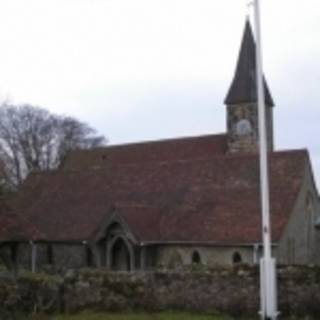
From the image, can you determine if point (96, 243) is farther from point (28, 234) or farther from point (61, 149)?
point (61, 149)

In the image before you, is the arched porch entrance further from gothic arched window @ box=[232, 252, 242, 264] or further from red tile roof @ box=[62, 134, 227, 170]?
red tile roof @ box=[62, 134, 227, 170]

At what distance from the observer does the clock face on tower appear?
60719 millimetres

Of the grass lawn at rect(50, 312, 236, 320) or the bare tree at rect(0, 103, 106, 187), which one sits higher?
the bare tree at rect(0, 103, 106, 187)

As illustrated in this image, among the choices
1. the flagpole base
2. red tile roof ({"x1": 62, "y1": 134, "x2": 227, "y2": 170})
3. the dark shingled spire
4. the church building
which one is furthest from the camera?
the dark shingled spire

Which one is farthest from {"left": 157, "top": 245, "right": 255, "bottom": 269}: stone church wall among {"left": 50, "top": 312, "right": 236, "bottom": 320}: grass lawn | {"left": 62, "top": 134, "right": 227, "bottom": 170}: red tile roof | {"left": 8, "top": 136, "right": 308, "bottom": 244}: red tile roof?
{"left": 62, "top": 134, "right": 227, "bottom": 170}: red tile roof

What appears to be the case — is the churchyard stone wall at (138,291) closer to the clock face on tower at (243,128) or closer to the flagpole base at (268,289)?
the flagpole base at (268,289)

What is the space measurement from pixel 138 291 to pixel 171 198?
62.5 ft

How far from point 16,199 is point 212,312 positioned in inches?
1090

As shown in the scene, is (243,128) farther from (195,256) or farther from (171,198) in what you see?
(195,256)

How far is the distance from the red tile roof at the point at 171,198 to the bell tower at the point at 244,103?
17.9m

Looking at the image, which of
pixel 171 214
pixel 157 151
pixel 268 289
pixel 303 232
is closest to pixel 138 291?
pixel 268 289

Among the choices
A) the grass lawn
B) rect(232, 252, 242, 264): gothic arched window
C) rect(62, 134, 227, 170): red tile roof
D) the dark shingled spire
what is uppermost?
the dark shingled spire

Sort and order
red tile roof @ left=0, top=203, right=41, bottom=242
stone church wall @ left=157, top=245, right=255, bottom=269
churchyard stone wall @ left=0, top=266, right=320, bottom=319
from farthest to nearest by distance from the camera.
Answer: stone church wall @ left=157, top=245, right=255, bottom=269
red tile roof @ left=0, top=203, right=41, bottom=242
churchyard stone wall @ left=0, top=266, right=320, bottom=319

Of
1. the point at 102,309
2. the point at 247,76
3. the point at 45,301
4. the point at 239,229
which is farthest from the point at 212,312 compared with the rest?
the point at 247,76
